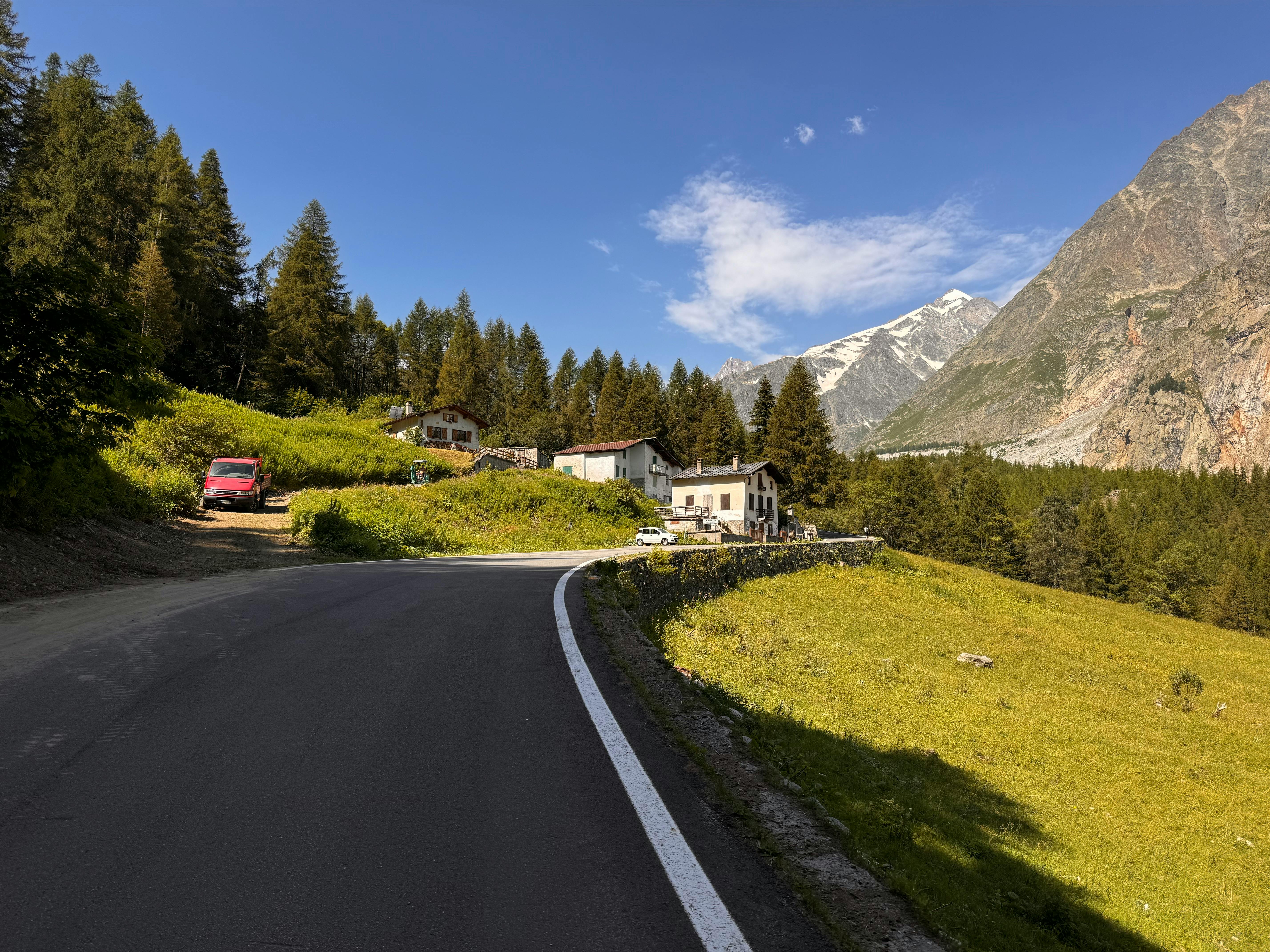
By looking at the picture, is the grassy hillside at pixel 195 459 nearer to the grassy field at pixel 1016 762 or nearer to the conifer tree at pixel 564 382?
the grassy field at pixel 1016 762

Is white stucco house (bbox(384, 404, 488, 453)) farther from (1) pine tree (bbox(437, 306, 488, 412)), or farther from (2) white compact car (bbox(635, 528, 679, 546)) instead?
(2) white compact car (bbox(635, 528, 679, 546))

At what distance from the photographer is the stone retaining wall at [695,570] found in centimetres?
1664

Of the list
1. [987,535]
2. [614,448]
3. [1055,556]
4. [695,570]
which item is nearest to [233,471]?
[695,570]

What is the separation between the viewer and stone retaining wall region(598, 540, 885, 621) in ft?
54.6

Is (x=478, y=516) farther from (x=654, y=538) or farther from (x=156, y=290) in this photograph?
(x=156, y=290)

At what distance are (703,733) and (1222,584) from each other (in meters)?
109

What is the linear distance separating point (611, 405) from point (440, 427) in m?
30.0

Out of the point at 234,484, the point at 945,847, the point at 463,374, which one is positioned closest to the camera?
the point at 945,847

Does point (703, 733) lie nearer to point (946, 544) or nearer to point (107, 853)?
point (107, 853)

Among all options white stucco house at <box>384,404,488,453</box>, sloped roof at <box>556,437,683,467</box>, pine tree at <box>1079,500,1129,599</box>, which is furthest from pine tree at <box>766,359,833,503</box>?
pine tree at <box>1079,500,1129,599</box>

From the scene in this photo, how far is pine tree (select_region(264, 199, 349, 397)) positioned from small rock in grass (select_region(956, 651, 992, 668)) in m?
61.5

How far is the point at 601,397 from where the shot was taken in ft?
300

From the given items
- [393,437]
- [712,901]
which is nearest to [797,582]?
[712,901]

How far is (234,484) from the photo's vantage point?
26.5 metres
